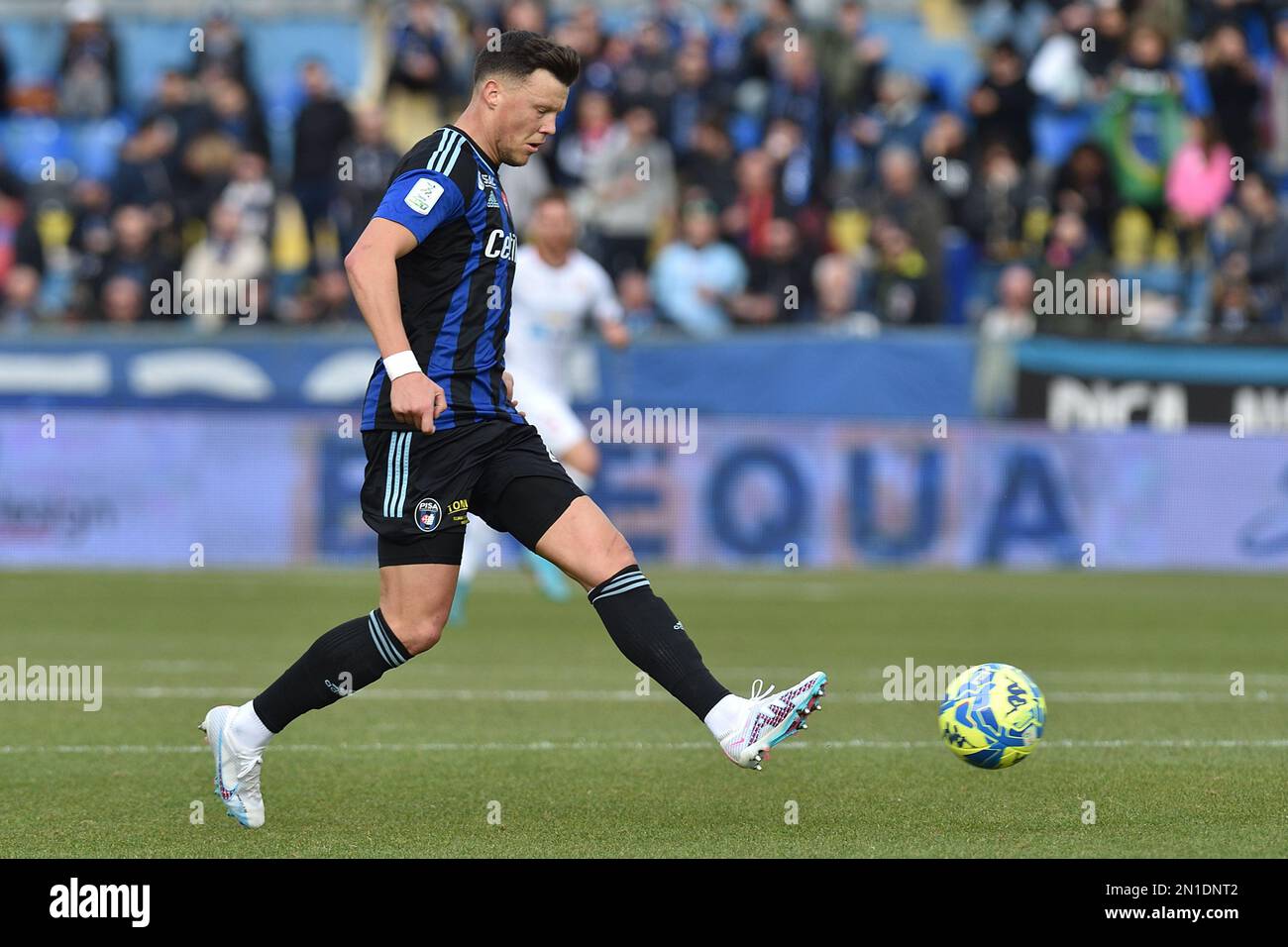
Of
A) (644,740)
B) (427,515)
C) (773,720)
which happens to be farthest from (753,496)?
(773,720)

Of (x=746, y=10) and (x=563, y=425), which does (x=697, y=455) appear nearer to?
(x=563, y=425)

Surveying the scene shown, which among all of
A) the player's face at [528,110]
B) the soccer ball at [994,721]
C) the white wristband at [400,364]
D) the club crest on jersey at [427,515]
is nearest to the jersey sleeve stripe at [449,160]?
the player's face at [528,110]

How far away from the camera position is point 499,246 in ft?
22.2

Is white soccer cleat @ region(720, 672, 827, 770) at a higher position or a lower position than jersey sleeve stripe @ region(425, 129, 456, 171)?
lower

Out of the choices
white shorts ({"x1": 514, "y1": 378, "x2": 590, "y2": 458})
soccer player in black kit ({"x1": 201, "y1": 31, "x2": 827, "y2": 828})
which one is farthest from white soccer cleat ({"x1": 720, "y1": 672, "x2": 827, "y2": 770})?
white shorts ({"x1": 514, "y1": 378, "x2": 590, "y2": 458})

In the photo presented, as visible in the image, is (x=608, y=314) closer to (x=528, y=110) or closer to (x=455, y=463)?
(x=528, y=110)

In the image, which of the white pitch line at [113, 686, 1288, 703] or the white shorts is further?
the white shorts

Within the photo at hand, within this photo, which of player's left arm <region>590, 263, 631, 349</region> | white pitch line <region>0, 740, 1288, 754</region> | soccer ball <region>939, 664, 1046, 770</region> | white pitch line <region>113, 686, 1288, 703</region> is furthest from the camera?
player's left arm <region>590, 263, 631, 349</region>

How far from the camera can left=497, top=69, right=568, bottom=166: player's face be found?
6.70m

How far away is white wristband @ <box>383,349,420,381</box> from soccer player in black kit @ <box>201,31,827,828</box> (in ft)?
0.06

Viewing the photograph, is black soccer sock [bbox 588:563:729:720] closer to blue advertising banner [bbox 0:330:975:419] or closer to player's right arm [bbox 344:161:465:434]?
player's right arm [bbox 344:161:465:434]

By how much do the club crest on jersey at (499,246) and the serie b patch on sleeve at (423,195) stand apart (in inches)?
10.6

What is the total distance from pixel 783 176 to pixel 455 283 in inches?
547

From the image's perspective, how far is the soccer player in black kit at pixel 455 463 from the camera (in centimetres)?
654
